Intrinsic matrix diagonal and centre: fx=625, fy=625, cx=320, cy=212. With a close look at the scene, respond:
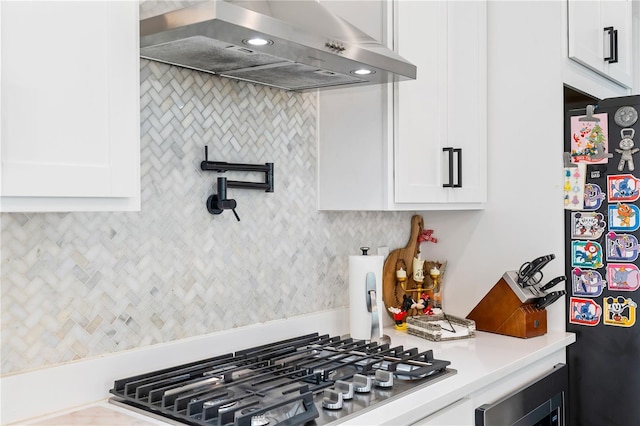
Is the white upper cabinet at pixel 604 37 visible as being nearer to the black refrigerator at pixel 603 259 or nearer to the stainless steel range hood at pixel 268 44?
the black refrigerator at pixel 603 259

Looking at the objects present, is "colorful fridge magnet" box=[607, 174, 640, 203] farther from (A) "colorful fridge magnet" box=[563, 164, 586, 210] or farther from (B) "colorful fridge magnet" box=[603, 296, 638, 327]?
(B) "colorful fridge magnet" box=[603, 296, 638, 327]

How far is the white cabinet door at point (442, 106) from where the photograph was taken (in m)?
2.17

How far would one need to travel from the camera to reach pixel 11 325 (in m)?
1.48

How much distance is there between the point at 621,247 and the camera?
2.27 m

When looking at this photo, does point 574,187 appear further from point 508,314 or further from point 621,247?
point 508,314

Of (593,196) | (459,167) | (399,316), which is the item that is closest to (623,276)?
(593,196)

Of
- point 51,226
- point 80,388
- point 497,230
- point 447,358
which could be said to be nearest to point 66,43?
point 51,226

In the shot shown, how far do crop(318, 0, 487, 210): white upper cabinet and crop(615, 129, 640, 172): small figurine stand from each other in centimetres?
53

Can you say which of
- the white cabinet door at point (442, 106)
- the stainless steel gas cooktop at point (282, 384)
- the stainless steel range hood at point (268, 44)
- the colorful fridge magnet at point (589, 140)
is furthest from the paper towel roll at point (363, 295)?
the colorful fridge magnet at point (589, 140)

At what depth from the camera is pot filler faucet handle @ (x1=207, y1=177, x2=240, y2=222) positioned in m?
1.93

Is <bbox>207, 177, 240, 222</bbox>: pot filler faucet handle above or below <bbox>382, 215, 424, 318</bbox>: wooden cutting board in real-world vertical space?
above

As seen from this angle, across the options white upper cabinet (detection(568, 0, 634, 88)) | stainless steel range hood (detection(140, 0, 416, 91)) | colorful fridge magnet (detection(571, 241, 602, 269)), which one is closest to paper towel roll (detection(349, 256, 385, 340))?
stainless steel range hood (detection(140, 0, 416, 91))

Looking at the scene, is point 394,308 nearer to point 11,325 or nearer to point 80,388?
point 80,388

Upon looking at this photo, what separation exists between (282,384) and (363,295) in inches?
25.5
